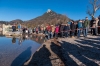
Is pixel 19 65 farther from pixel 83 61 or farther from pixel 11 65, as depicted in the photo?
pixel 83 61

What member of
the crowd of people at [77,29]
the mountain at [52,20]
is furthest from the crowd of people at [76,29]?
the mountain at [52,20]

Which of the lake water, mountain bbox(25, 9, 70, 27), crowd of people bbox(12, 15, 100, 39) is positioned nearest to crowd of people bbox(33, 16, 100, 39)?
crowd of people bbox(12, 15, 100, 39)

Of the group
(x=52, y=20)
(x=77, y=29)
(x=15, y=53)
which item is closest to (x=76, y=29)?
(x=77, y=29)

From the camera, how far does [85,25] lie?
1977cm

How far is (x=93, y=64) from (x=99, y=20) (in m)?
13.2

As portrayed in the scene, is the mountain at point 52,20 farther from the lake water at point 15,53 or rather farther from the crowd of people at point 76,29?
the lake water at point 15,53

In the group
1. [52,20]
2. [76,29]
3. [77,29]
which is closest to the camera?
[77,29]

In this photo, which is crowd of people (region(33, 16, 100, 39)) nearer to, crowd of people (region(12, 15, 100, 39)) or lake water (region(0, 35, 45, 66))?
crowd of people (region(12, 15, 100, 39))

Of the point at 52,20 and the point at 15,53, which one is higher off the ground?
the point at 52,20

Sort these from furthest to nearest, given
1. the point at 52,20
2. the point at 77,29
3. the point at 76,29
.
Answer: the point at 52,20 < the point at 76,29 < the point at 77,29

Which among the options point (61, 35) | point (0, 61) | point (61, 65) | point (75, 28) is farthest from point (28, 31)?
point (61, 65)

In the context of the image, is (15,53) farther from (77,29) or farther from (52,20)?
(52,20)

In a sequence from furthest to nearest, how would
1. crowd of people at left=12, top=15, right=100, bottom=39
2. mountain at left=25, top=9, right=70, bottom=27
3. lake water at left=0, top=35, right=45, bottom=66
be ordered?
mountain at left=25, top=9, right=70, bottom=27, crowd of people at left=12, top=15, right=100, bottom=39, lake water at left=0, top=35, right=45, bottom=66

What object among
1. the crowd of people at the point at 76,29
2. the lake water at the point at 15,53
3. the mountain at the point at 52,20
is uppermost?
the mountain at the point at 52,20
